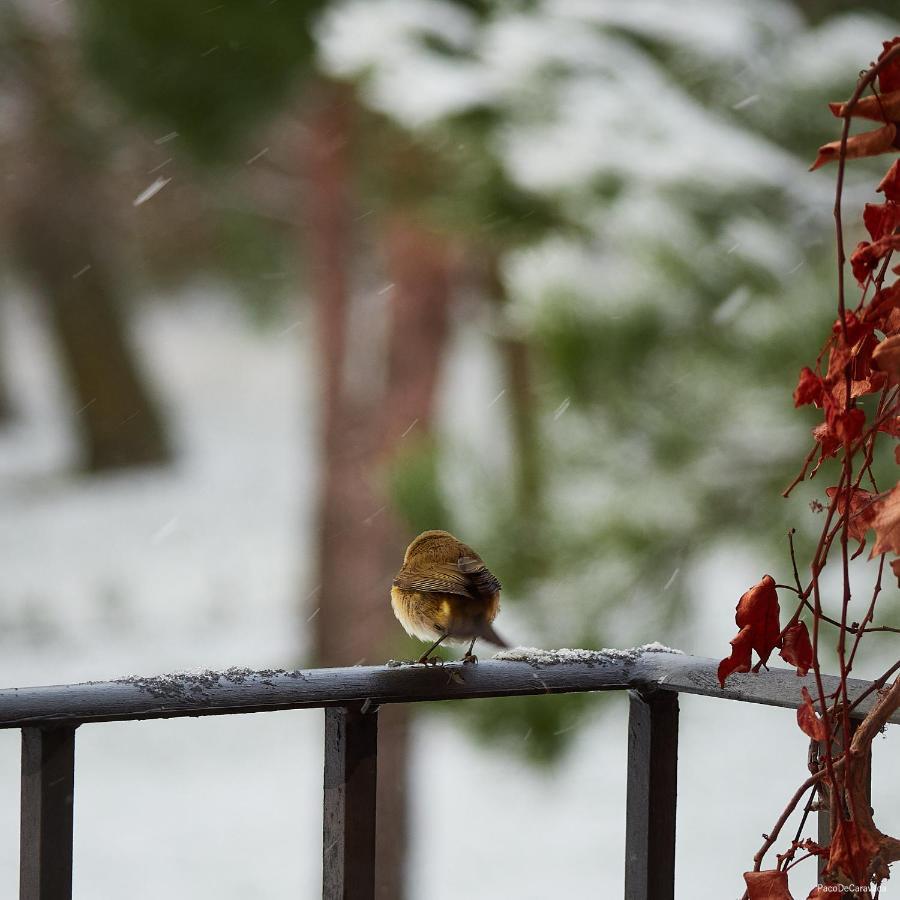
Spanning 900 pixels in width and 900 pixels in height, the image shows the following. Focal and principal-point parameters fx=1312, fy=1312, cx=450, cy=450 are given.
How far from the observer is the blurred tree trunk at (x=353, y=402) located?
404cm

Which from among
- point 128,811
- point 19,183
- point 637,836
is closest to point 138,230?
point 19,183

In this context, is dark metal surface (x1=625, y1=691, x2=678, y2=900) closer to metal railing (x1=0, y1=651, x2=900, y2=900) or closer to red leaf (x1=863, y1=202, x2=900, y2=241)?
metal railing (x1=0, y1=651, x2=900, y2=900)

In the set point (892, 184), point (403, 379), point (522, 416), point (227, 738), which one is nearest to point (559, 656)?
point (892, 184)

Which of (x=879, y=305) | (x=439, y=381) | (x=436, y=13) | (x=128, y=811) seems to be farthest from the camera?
(x=128, y=811)

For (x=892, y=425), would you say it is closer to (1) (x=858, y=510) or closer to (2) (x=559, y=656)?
(1) (x=858, y=510)

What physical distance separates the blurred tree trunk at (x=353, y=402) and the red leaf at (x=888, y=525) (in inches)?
134

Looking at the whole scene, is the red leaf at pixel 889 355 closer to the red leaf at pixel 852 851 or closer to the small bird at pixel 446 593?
the red leaf at pixel 852 851

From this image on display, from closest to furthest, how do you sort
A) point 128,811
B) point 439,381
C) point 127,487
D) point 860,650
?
point 860,650 < point 439,381 < point 128,811 < point 127,487

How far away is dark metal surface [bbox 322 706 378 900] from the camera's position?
0.58 metres

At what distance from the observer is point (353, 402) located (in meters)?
4.65

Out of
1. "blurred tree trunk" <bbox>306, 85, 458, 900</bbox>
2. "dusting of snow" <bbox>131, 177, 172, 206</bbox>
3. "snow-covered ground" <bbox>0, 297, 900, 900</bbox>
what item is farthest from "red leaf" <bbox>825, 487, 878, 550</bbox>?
"dusting of snow" <bbox>131, 177, 172, 206</bbox>

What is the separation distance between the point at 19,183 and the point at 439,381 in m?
3.00

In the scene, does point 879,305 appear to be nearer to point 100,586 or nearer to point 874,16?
point 874,16

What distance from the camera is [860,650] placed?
6.14 feet
